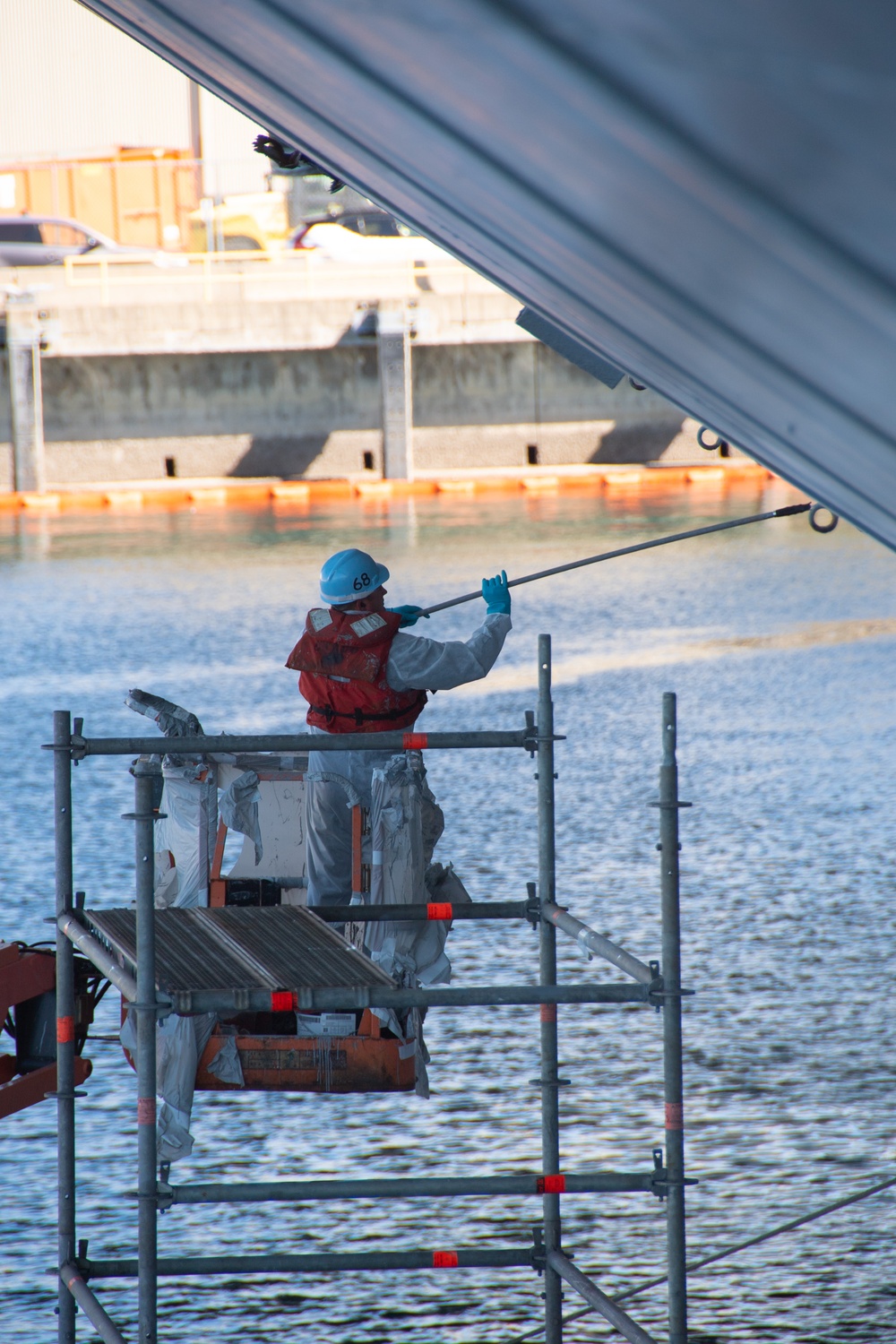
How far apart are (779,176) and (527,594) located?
66.8 ft

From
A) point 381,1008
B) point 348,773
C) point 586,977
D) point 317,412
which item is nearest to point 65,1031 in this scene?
point 381,1008

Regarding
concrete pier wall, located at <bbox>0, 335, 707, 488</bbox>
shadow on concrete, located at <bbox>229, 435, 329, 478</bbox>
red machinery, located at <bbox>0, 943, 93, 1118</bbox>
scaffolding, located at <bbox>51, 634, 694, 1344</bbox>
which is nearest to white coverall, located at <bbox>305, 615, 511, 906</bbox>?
red machinery, located at <bbox>0, 943, 93, 1118</bbox>

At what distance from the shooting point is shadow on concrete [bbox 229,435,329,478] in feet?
113

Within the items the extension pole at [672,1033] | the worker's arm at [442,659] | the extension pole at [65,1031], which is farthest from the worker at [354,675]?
the extension pole at [672,1033]

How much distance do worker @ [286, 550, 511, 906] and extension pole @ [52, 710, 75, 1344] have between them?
143 centimetres

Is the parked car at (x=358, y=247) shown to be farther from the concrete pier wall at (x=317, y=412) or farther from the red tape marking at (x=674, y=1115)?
the red tape marking at (x=674, y=1115)

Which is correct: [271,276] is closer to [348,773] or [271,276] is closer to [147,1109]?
[348,773]

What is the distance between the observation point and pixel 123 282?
32.9 m

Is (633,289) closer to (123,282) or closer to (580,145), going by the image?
(580,145)

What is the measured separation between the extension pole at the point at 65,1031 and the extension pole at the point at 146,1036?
0.47m

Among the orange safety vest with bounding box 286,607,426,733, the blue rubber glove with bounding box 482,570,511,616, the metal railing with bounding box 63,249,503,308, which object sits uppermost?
the metal railing with bounding box 63,249,503,308

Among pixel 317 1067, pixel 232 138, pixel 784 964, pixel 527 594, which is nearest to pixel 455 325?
pixel 527 594

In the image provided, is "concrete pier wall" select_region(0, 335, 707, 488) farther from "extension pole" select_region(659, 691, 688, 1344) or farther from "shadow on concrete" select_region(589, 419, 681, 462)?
"extension pole" select_region(659, 691, 688, 1344)

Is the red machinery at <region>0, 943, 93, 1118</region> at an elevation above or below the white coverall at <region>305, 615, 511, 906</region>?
below
